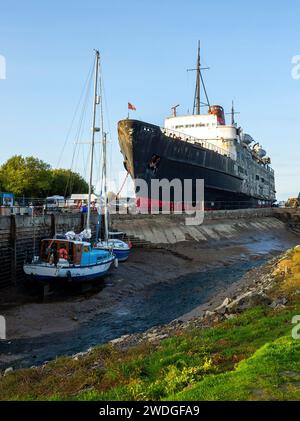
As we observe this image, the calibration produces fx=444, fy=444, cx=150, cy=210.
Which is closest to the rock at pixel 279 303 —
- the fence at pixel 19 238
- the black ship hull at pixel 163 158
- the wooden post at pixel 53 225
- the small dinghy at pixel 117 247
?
the fence at pixel 19 238

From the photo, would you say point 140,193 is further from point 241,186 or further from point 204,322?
point 204,322

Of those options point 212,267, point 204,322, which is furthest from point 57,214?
point 204,322

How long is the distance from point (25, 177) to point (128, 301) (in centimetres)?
4529

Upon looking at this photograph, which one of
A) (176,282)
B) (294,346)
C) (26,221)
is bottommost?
(176,282)

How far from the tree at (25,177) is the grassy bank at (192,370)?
177ft

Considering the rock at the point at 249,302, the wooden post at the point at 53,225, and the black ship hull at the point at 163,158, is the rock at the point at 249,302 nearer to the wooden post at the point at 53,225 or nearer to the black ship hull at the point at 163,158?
the wooden post at the point at 53,225

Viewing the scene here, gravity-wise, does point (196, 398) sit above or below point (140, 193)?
below

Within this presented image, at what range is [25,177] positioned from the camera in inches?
2501

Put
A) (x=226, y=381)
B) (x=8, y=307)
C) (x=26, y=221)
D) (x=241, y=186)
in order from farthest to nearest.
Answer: (x=241, y=186), (x=26, y=221), (x=8, y=307), (x=226, y=381)

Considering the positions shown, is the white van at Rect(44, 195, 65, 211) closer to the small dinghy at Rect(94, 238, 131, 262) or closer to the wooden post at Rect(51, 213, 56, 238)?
the wooden post at Rect(51, 213, 56, 238)

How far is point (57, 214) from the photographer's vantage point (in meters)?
29.9

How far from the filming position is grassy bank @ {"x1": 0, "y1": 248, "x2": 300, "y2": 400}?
7.08 meters

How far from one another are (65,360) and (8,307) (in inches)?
354

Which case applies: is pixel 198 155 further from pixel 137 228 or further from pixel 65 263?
pixel 65 263
